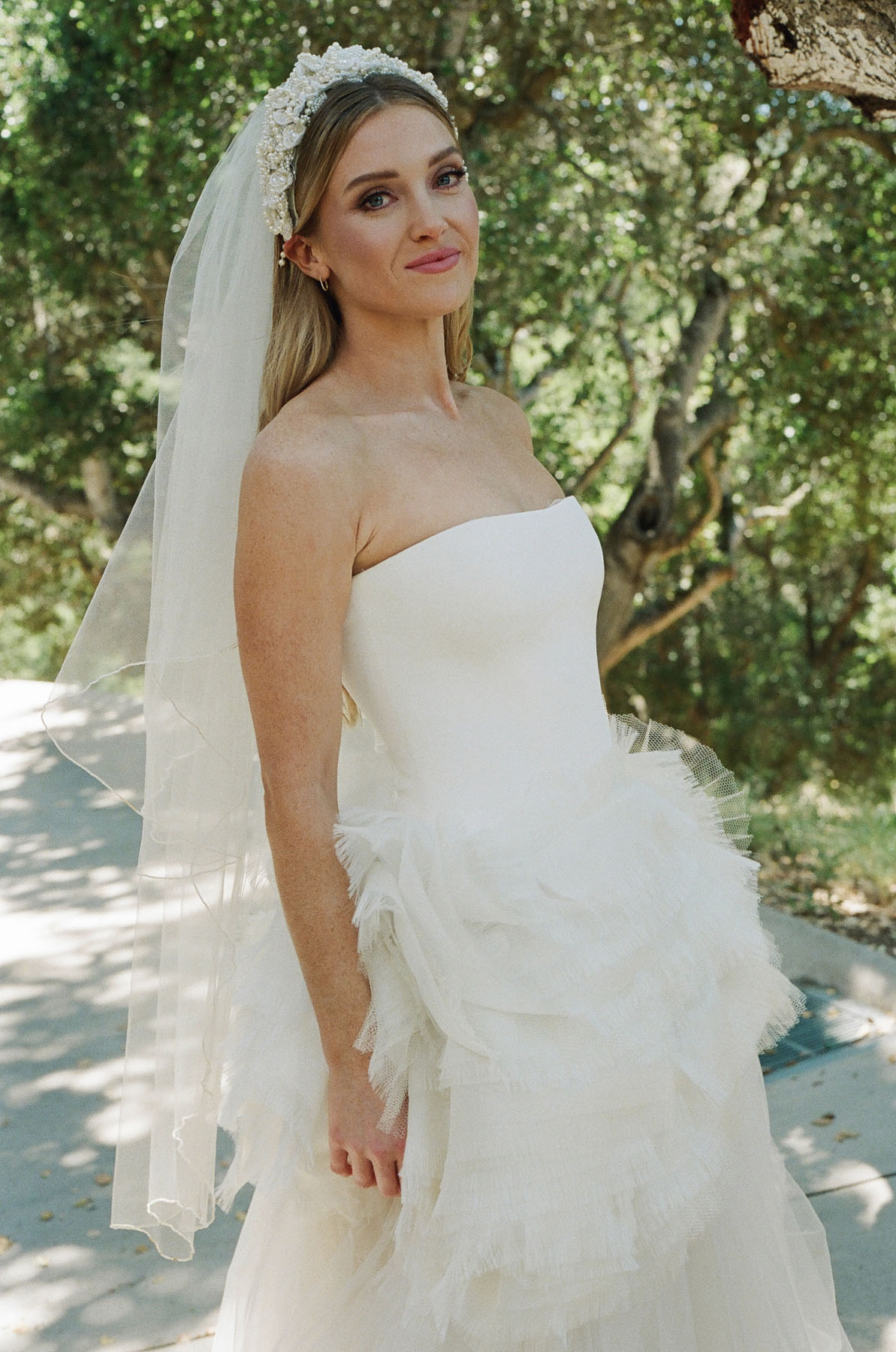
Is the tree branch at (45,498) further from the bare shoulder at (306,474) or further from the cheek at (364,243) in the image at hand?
the bare shoulder at (306,474)

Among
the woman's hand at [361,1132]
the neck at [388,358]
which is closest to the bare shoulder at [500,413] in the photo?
the neck at [388,358]

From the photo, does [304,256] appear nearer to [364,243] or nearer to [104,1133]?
[364,243]

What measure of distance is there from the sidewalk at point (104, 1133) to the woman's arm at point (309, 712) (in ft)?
4.94

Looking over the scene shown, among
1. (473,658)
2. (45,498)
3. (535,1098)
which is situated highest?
(45,498)

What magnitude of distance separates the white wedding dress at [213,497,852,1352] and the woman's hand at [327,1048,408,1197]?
0.11 feet

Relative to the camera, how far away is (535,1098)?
5.25 feet

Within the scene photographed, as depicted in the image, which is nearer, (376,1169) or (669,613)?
(376,1169)

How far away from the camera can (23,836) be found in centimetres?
606

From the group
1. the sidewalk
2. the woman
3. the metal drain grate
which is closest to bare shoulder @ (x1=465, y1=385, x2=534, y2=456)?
the woman

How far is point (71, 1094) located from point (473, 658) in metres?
2.74

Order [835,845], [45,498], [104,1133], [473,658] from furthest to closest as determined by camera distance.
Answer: [45,498], [835,845], [104,1133], [473,658]

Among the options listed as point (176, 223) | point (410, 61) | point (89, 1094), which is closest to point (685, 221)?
point (410, 61)

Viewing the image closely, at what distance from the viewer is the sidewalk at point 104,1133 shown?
2.86 m

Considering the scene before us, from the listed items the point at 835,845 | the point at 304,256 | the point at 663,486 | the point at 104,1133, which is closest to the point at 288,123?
the point at 304,256
